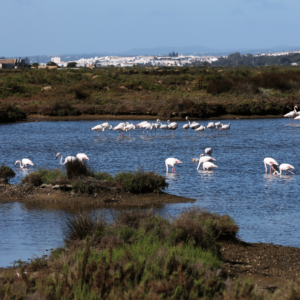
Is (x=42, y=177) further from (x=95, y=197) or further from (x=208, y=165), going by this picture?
(x=208, y=165)

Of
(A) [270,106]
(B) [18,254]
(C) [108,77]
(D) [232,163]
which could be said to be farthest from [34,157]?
(C) [108,77]

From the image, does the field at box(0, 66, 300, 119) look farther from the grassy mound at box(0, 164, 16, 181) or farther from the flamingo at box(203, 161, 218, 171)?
the grassy mound at box(0, 164, 16, 181)

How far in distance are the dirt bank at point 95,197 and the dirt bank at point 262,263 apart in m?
3.87

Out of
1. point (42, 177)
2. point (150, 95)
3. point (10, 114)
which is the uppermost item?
point (150, 95)

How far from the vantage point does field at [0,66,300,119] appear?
127 ft

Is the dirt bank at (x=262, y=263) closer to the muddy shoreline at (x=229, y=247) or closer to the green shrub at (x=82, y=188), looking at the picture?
the muddy shoreline at (x=229, y=247)

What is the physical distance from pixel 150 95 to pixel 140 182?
35.6 meters

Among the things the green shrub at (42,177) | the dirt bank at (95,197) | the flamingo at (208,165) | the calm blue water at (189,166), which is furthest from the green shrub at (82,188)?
the flamingo at (208,165)

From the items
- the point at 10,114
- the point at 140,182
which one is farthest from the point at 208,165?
the point at 10,114

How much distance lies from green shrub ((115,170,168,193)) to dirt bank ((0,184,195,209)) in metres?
0.19

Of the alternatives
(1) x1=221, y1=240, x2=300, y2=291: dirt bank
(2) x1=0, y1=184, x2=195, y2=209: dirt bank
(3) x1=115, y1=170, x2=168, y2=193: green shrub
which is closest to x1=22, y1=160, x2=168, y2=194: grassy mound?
(3) x1=115, y1=170, x2=168, y2=193: green shrub

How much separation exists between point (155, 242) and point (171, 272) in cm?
140

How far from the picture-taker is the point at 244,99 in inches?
1639

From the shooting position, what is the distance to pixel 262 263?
739 centimetres
